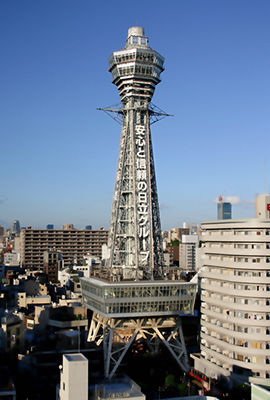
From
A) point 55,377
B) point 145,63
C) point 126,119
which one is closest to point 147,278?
point 55,377

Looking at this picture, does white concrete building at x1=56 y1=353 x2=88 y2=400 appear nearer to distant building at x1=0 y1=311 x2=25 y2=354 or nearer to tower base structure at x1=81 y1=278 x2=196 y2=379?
tower base structure at x1=81 y1=278 x2=196 y2=379

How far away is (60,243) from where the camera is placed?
463 feet

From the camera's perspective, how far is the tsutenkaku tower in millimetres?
65812

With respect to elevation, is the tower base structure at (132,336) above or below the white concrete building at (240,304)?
below

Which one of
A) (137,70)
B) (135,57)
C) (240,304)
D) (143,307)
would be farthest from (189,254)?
(240,304)

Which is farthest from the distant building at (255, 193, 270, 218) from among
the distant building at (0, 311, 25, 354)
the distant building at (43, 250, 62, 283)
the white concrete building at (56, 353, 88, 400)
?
the distant building at (43, 250, 62, 283)

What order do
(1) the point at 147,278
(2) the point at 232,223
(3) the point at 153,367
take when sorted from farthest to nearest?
(1) the point at 147,278 < (3) the point at 153,367 < (2) the point at 232,223

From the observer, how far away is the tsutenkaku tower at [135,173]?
65.8m

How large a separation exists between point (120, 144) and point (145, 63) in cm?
1398

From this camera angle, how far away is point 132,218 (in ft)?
221

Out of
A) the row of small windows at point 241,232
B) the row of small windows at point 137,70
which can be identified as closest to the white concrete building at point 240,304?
the row of small windows at point 241,232

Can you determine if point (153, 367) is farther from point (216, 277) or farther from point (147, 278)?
point (216, 277)

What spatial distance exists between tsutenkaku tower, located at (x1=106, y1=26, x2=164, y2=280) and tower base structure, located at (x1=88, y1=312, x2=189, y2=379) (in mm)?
7430

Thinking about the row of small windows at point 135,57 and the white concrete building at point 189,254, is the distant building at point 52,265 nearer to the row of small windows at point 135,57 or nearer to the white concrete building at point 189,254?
the white concrete building at point 189,254
